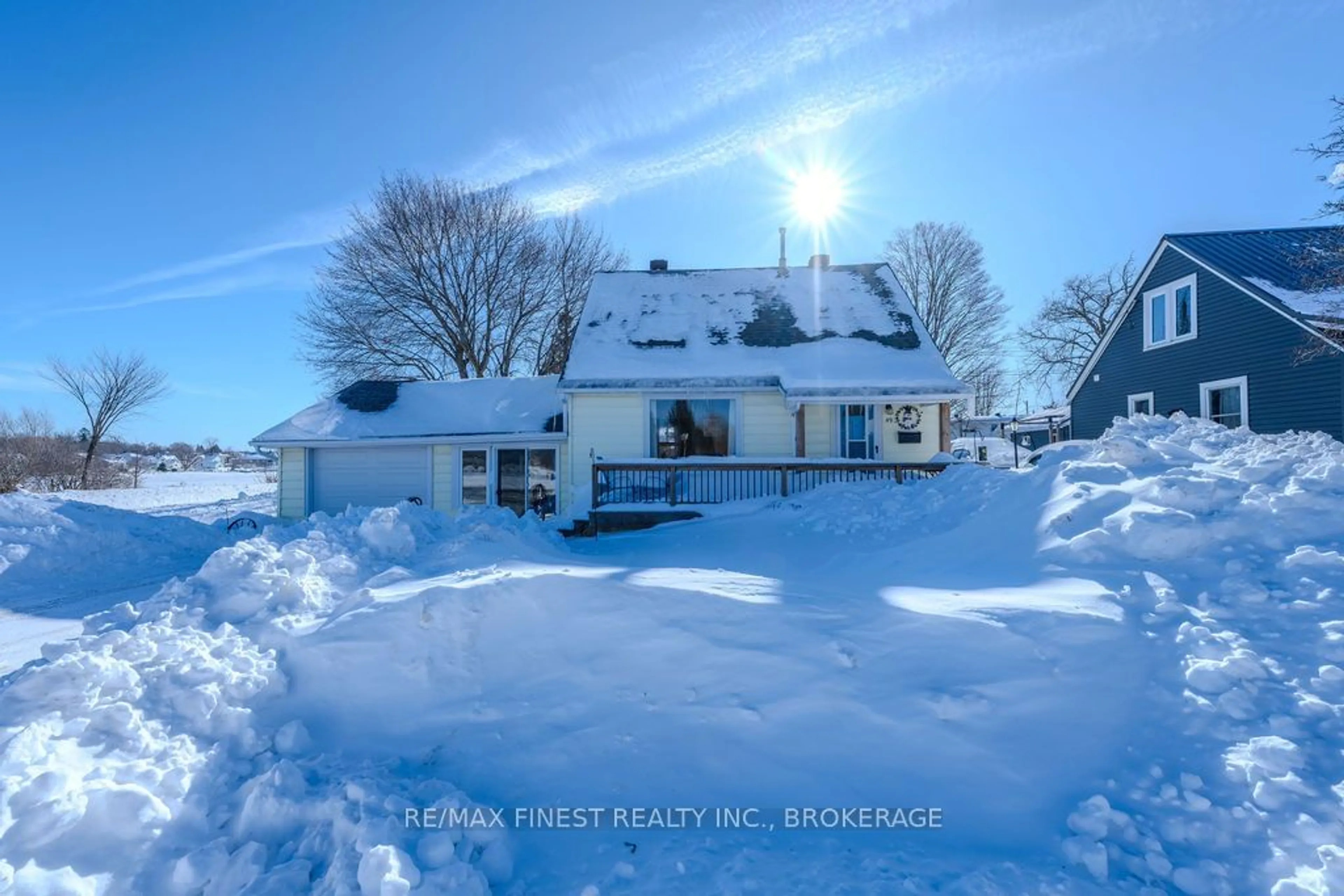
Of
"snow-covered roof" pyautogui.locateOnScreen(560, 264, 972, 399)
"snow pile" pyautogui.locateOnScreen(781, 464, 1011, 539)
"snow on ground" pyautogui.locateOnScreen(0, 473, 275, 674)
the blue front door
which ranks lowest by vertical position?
"snow on ground" pyautogui.locateOnScreen(0, 473, 275, 674)

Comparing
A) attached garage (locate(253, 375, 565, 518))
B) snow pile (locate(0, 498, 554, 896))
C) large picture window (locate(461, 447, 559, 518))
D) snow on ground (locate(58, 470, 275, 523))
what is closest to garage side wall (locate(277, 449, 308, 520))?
attached garage (locate(253, 375, 565, 518))

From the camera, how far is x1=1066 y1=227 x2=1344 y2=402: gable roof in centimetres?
1209

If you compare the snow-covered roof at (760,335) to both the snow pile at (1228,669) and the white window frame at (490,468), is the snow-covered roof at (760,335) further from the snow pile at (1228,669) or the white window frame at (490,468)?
the snow pile at (1228,669)

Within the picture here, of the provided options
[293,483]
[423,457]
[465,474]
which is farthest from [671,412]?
[293,483]

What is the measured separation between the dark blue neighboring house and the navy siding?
0.02m

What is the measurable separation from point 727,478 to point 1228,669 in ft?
26.8

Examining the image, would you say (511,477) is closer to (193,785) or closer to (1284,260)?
(193,785)

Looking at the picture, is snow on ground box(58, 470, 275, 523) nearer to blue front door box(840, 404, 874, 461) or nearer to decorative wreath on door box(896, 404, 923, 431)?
blue front door box(840, 404, 874, 461)

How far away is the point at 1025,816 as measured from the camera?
280cm

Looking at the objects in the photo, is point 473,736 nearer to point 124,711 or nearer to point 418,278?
point 124,711

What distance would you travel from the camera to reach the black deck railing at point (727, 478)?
10.4 m

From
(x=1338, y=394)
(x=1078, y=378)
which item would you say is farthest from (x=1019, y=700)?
(x=1078, y=378)

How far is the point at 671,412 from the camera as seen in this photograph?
43.0 ft

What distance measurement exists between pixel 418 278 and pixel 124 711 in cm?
2241
